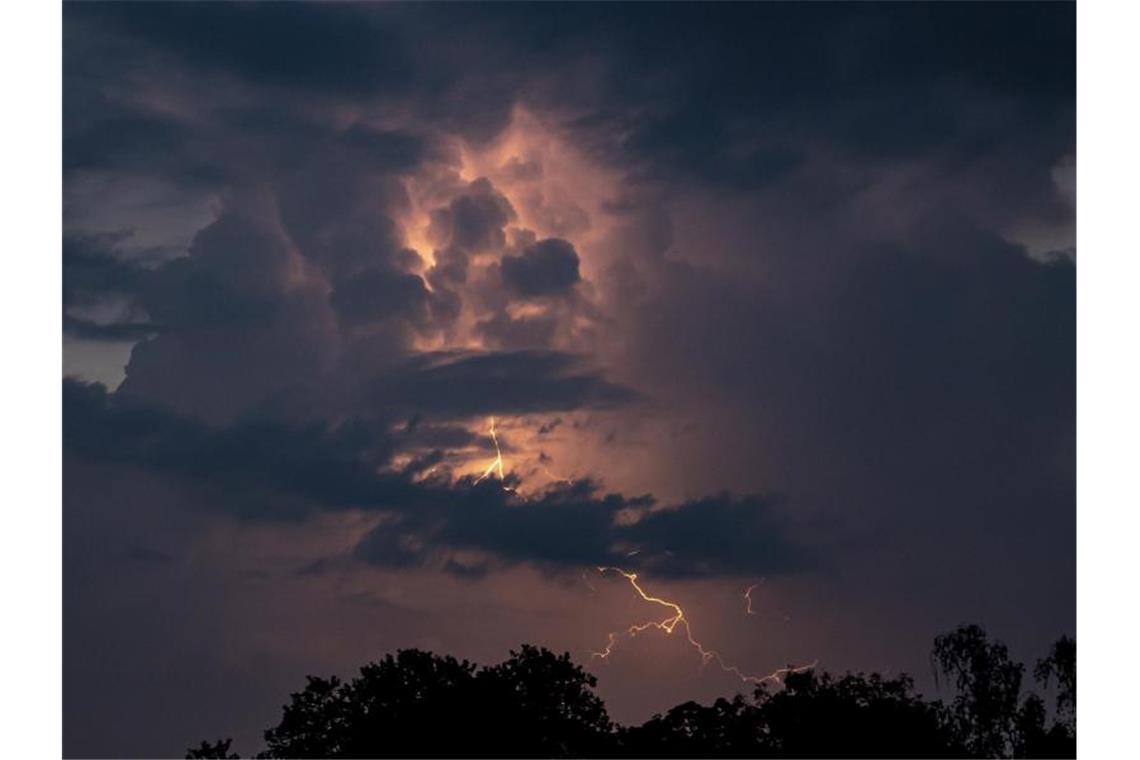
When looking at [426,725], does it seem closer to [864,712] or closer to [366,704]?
[366,704]

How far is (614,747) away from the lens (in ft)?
119

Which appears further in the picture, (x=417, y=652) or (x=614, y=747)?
(x=417, y=652)

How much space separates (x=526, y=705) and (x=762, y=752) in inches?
209

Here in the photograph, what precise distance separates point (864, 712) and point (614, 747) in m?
5.23
